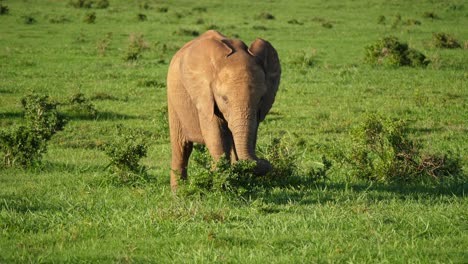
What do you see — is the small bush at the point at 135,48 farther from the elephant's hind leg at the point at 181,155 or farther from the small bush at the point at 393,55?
the elephant's hind leg at the point at 181,155

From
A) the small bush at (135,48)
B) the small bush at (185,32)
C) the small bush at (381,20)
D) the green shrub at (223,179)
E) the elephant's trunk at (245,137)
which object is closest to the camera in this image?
the green shrub at (223,179)

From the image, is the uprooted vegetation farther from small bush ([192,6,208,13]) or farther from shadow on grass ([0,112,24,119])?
small bush ([192,6,208,13])

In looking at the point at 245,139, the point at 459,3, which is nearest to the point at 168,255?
the point at 245,139

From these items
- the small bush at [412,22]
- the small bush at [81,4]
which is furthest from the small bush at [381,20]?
the small bush at [81,4]

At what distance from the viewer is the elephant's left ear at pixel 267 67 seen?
Result: 856 centimetres

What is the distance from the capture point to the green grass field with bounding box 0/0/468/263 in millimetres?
6371

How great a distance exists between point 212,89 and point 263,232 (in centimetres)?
237

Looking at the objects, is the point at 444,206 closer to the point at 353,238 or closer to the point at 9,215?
the point at 353,238

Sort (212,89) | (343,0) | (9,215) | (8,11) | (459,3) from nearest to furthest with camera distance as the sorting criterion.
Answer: (9,215) → (212,89) → (8,11) → (459,3) → (343,0)

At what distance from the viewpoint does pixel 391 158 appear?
9.90 meters

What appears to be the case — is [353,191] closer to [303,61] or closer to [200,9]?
[303,61]

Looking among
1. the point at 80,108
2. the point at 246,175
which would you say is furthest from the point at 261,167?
the point at 80,108

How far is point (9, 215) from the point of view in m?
7.23

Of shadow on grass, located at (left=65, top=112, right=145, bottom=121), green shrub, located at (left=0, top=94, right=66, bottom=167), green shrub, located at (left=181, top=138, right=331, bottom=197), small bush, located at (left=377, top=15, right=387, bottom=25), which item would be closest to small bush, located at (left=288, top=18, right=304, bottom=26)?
small bush, located at (left=377, top=15, right=387, bottom=25)
